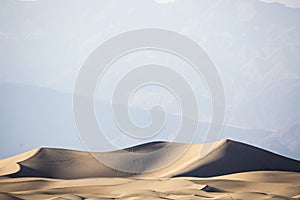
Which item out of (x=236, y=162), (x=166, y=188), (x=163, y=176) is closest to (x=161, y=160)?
(x=163, y=176)

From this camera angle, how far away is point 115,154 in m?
54.4

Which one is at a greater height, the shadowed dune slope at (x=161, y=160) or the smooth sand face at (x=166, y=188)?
the shadowed dune slope at (x=161, y=160)

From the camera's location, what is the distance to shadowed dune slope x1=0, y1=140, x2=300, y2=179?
49062 mm

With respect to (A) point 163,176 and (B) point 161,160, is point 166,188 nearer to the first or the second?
(A) point 163,176

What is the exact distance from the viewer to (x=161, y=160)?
174 ft

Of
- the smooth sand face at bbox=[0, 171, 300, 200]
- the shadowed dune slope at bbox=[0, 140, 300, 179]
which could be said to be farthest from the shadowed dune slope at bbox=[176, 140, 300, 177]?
the smooth sand face at bbox=[0, 171, 300, 200]

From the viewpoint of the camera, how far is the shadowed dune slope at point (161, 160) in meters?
49.1

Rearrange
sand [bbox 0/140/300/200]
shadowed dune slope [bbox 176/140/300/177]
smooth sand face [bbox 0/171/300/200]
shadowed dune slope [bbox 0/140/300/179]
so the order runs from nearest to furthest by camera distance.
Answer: smooth sand face [bbox 0/171/300/200] → sand [bbox 0/140/300/200] → shadowed dune slope [bbox 176/140/300/177] → shadowed dune slope [bbox 0/140/300/179]

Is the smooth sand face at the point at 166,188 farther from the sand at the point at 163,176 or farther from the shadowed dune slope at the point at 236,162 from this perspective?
the shadowed dune slope at the point at 236,162

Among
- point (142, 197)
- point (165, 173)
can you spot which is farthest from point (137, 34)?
point (142, 197)

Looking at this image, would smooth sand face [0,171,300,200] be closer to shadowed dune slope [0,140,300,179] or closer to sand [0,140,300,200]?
sand [0,140,300,200]

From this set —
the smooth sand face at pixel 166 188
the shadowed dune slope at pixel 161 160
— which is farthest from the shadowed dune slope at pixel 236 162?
the smooth sand face at pixel 166 188

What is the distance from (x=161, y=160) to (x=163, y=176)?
234 inches

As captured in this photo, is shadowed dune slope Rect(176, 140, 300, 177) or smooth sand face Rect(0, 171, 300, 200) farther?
shadowed dune slope Rect(176, 140, 300, 177)
